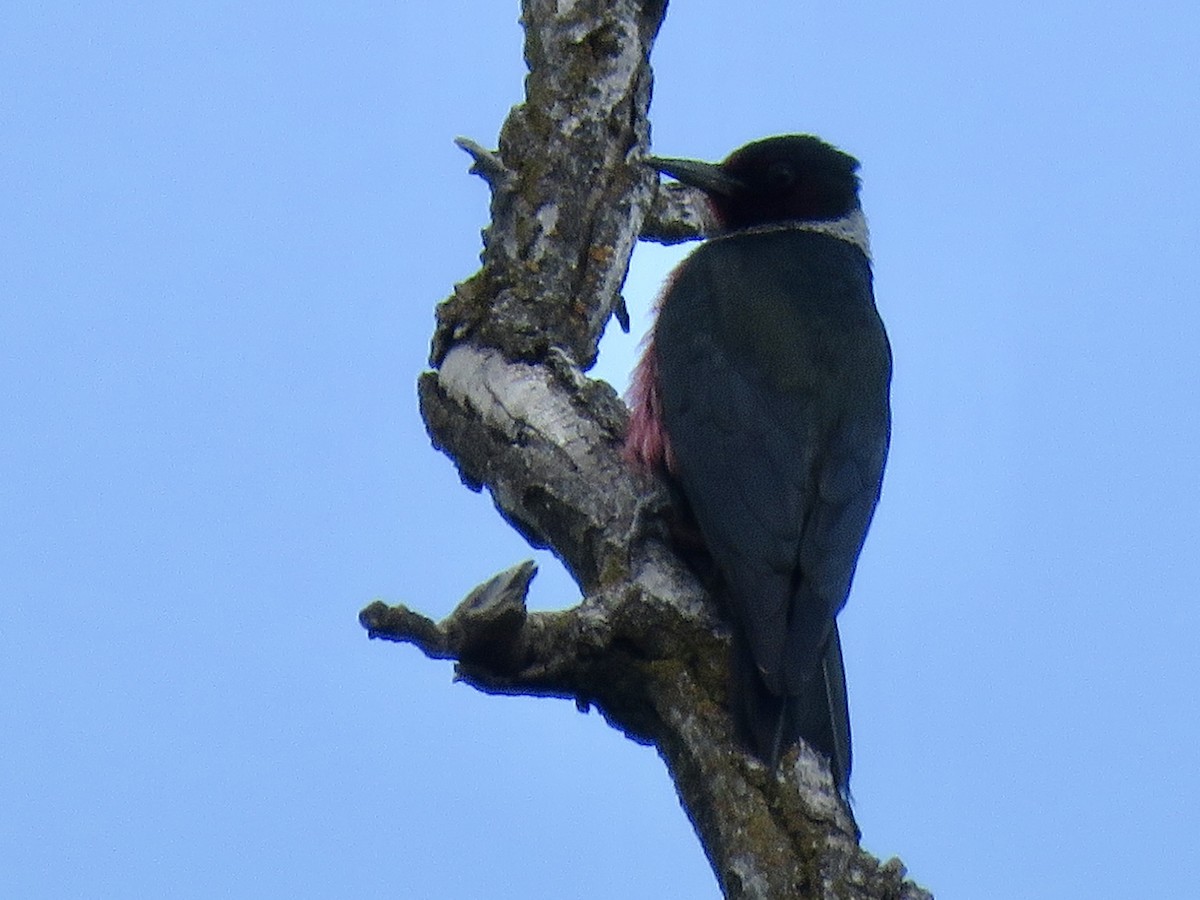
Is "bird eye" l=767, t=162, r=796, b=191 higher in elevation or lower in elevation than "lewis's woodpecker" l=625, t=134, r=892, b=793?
higher

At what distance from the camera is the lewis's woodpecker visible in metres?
4.16

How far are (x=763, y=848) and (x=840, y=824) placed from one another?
190mm

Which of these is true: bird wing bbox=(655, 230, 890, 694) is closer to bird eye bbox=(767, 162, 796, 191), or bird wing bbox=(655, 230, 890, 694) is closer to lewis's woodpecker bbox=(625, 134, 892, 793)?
lewis's woodpecker bbox=(625, 134, 892, 793)

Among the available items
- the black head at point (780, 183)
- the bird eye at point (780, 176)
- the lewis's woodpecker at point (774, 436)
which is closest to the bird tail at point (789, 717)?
the lewis's woodpecker at point (774, 436)

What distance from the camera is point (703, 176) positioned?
652 centimetres

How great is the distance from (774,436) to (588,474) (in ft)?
2.14

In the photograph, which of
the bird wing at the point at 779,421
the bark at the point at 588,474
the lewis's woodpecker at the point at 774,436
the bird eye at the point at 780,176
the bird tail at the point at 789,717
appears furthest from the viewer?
the bird eye at the point at 780,176

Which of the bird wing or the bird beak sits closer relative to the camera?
the bird wing

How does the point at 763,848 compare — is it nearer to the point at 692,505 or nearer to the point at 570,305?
the point at 692,505

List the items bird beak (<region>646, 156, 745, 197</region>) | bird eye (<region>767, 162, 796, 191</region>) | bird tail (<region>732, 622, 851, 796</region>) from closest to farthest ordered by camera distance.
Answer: bird tail (<region>732, 622, 851, 796</region>), bird beak (<region>646, 156, 745, 197</region>), bird eye (<region>767, 162, 796, 191</region>)

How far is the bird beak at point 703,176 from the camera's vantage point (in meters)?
6.36

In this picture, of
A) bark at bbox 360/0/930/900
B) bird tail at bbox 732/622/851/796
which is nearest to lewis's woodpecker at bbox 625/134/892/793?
bird tail at bbox 732/622/851/796

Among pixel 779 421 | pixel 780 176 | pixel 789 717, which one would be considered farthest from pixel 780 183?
pixel 789 717

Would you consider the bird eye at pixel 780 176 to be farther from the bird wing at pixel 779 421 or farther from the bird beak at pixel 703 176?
the bird wing at pixel 779 421
